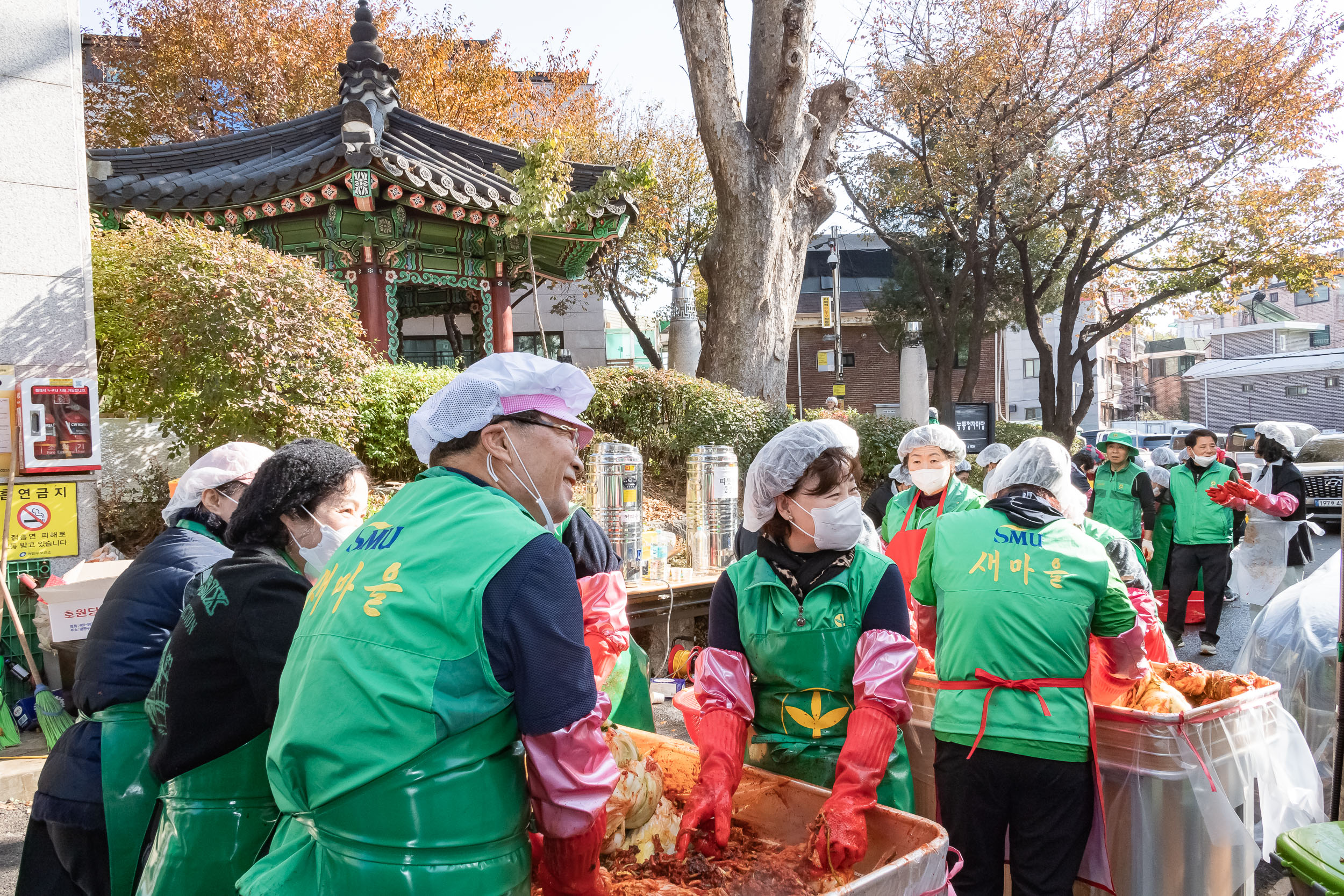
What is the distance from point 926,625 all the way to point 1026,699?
829 mm

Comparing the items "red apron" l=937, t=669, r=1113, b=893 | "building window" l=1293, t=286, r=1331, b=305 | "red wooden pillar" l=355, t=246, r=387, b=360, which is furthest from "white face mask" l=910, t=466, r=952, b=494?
"building window" l=1293, t=286, r=1331, b=305

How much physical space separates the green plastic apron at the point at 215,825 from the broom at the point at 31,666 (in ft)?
14.4

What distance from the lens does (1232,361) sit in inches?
1716

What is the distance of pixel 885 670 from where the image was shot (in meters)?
2.37

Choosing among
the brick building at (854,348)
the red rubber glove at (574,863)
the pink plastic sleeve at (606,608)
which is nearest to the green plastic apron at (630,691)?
the pink plastic sleeve at (606,608)

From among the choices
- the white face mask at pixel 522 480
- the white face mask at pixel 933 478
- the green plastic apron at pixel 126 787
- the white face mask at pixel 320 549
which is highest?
the white face mask at pixel 522 480

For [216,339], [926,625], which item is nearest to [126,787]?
[926,625]

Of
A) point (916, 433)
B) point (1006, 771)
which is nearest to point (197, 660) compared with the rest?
point (1006, 771)

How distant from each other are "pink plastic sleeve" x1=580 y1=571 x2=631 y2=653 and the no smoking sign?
15.1ft

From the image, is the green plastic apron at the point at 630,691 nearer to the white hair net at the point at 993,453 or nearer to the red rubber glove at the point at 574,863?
the red rubber glove at the point at 574,863

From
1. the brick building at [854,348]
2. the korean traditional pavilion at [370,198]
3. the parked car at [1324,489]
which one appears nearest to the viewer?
the korean traditional pavilion at [370,198]

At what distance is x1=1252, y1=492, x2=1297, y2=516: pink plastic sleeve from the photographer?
25.8 ft

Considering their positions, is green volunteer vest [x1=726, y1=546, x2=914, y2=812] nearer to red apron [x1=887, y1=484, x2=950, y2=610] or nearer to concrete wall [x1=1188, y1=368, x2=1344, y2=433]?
red apron [x1=887, y1=484, x2=950, y2=610]

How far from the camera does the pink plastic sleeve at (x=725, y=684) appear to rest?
2.47 meters
